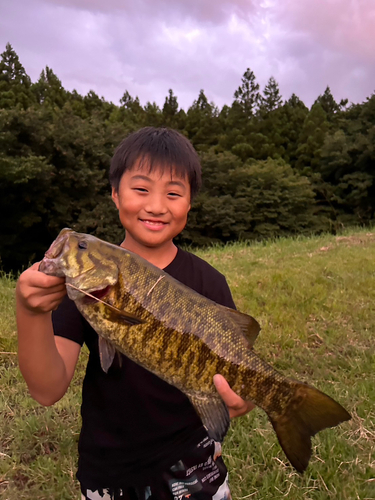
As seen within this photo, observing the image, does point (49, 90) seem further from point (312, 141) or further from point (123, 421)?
point (123, 421)

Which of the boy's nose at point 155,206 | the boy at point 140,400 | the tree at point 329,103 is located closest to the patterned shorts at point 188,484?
the boy at point 140,400

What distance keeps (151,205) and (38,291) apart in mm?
664

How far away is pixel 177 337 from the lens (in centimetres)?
162

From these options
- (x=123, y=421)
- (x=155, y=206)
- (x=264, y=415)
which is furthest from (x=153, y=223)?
(x=264, y=415)

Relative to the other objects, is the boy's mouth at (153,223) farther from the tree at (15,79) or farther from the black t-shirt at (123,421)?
the tree at (15,79)

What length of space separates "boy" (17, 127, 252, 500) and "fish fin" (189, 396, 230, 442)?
0.16 feet

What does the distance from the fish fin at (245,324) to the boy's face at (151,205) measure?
0.49 m

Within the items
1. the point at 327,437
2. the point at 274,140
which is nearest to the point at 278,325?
the point at 327,437

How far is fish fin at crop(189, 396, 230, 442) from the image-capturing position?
5.42 feet

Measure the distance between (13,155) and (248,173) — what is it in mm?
13231

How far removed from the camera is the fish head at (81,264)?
1558mm

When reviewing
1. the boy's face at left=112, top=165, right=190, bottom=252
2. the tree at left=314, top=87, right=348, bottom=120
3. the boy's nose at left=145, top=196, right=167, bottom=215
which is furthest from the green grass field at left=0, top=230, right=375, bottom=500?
the tree at left=314, top=87, right=348, bottom=120

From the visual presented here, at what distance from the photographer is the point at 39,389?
174 cm

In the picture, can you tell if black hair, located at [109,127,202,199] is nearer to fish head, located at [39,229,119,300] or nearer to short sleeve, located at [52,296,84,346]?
fish head, located at [39,229,119,300]
